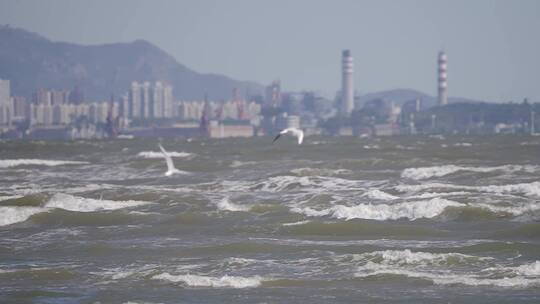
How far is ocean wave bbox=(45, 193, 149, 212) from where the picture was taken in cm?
3047

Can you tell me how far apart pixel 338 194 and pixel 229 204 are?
3973 mm

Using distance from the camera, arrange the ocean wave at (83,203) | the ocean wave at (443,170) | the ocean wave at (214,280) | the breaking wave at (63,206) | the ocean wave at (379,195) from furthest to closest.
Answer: the ocean wave at (443,170) → the ocean wave at (83,203) → the ocean wave at (379,195) → the breaking wave at (63,206) → the ocean wave at (214,280)

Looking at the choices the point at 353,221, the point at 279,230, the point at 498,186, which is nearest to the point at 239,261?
the point at 279,230

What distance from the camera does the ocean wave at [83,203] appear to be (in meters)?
30.5

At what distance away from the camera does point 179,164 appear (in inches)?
2265

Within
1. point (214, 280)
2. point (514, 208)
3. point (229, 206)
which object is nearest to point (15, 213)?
point (229, 206)

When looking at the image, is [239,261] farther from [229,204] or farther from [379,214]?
[229,204]

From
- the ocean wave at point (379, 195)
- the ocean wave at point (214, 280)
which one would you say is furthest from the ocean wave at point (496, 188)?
Answer: the ocean wave at point (214, 280)

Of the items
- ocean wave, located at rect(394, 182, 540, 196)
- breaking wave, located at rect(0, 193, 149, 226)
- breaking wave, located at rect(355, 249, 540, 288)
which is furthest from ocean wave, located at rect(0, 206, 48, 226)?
breaking wave, located at rect(355, 249, 540, 288)

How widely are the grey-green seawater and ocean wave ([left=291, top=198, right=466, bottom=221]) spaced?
0.05 m

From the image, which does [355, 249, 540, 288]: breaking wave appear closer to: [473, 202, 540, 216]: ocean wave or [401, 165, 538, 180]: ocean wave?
[473, 202, 540, 216]: ocean wave

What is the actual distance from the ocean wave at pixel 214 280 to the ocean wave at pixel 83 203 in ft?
43.0

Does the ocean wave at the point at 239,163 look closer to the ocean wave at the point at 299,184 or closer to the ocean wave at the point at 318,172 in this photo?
the ocean wave at the point at 318,172

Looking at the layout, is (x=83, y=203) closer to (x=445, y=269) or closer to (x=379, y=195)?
(x=379, y=195)
